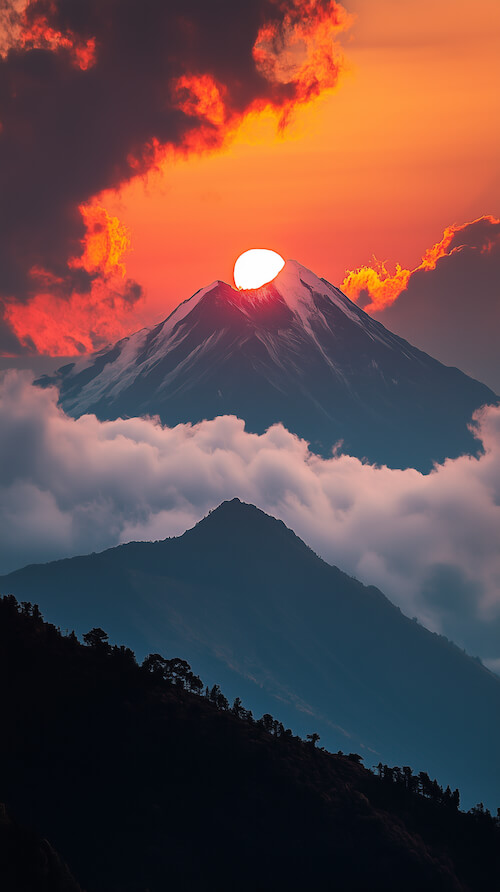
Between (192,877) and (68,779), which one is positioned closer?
(192,877)

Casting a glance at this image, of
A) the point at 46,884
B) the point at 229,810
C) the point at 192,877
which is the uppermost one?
the point at 229,810

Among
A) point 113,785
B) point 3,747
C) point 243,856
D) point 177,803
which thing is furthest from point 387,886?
point 3,747

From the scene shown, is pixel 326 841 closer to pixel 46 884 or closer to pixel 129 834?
pixel 129 834

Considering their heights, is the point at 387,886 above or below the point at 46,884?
above

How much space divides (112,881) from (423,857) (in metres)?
59.5

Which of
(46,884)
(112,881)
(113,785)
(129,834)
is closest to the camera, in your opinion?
(46,884)

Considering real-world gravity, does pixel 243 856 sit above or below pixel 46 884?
above

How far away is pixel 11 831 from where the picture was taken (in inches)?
A: 5566

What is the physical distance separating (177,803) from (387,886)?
40.1 metres

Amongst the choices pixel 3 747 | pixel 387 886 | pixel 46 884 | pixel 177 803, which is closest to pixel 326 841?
pixel 387 886

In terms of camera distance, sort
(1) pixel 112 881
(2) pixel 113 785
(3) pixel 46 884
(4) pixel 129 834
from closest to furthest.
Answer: (3) pixel 46 884 → (1) pixel 112 881 → (4) pixel 129 834 → (2) pixel 113 785

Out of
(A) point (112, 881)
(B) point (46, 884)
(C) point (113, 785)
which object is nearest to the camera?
(B) point (46, 884)

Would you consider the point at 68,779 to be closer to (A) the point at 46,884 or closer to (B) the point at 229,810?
(B) the point at 229,810

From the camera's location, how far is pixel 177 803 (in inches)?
7790
